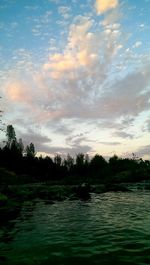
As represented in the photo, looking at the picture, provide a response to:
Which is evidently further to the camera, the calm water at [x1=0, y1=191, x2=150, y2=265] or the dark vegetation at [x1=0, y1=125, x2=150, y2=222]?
the dark vegetation at [x1=0, y1=125, x2=150, y2=222]

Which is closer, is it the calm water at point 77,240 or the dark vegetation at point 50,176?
the calm water at point 77,240

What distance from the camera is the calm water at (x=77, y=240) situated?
34.3ft

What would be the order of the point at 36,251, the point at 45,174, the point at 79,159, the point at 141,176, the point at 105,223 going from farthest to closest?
the point at 79,159 < the point at 45,174 < the point at 141,176 < the point at 105,223 < the point at 36,251

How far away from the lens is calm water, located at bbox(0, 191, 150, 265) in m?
10.4

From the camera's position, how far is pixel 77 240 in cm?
1333

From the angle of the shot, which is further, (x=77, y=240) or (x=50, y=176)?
(x=50, y=176)

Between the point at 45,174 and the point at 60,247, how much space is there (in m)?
108

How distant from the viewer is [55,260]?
408 inches

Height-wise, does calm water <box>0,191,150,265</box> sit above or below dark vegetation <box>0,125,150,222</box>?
below

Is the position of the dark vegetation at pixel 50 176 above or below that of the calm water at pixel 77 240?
above

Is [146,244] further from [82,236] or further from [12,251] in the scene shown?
[12,251]

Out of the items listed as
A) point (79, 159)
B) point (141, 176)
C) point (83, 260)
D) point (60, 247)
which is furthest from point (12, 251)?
point (79, 159)

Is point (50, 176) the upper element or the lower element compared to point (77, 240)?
upper

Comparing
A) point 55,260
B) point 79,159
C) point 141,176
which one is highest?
point 79,159
